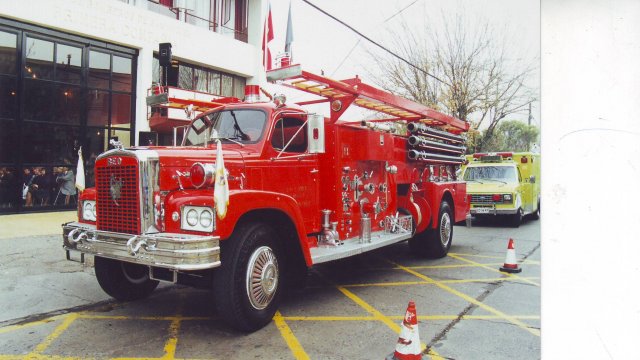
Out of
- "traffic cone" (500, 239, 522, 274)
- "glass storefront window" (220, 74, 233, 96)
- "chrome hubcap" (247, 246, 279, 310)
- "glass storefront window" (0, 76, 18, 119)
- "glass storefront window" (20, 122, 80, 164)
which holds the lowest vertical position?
"traffic cone" (500, 239, 522, 274)

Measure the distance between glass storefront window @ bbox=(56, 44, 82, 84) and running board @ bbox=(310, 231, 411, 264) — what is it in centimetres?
1150

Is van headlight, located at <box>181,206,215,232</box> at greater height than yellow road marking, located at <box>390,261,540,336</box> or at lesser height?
greater

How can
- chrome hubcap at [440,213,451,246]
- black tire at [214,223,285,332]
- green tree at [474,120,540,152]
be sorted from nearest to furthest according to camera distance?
1. black tire at [214,223,285,332]
2. chrome hubcap at [440,213,451,246]
3. green tree at [474,120,540,152]

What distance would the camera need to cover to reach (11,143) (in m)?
12.4

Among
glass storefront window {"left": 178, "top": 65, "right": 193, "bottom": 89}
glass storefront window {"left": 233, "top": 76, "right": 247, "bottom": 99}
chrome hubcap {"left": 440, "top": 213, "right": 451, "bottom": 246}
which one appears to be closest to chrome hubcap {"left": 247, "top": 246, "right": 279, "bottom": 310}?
chrome hubcap {"left": 440, "top": 213, "right": 451, "bottom": 246}

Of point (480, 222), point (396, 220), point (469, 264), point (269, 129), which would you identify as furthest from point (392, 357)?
point (480, 222)

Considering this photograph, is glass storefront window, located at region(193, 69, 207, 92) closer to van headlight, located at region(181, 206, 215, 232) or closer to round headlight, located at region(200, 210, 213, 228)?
van headlight, located at region(181, 206, 215, 232)

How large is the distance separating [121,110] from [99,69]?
146 cm

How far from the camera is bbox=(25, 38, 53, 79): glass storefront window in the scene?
41.7 ft

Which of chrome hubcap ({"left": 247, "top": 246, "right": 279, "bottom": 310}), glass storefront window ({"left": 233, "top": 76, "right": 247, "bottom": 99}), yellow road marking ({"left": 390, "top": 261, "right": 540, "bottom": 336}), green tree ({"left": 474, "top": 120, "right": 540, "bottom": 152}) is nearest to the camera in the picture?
chrome hubcap ({"left": 247, "top": 246, "right": 279, "bottom": 310})

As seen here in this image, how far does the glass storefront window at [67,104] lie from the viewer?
1339 cm

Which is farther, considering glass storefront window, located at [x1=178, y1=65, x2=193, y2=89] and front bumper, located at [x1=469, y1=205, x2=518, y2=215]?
glass storefront window, located at [x1=178, y1=65, x2=193, y2=89]

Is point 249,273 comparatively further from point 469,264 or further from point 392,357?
point 469,264
